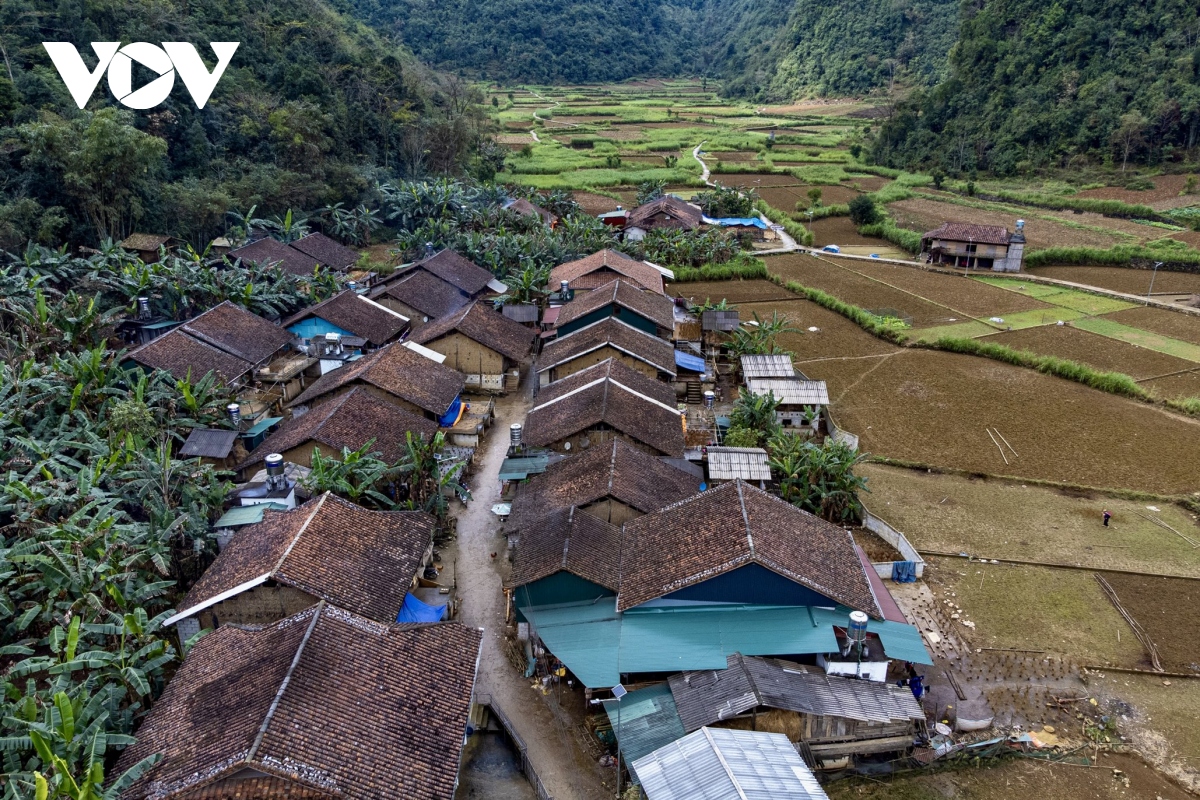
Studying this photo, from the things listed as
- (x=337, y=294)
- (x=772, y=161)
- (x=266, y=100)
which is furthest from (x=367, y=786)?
(x=772, y=161)

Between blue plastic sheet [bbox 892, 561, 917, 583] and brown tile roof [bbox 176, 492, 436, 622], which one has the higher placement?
brown tile roof [bbox 176, 492, 436, 622]

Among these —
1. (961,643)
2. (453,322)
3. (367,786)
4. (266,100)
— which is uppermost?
(266,100)

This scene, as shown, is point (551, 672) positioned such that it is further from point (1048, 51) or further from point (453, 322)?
point (1048, 51)

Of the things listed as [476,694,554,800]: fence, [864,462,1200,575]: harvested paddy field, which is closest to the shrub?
[864,462,1200,575]: harvested paddy field

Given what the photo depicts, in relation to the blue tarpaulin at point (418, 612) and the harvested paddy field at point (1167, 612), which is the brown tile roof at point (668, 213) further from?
the blue tarpaulin at point (418, 612)

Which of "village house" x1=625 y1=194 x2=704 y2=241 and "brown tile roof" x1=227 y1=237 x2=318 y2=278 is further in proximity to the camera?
"village house" x1=625 y1=194 x2=704 y2=241

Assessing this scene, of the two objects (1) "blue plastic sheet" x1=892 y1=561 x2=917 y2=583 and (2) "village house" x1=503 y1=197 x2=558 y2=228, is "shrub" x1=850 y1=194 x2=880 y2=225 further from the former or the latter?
(1) "blue plastic sheet" x1=892 y1=561 x2=917 y2=583

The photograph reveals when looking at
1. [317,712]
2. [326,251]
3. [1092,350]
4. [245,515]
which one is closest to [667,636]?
[317,712]

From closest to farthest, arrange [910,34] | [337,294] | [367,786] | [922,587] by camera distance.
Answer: [367,786] < [922,587] < [337,294] < [910,34]
